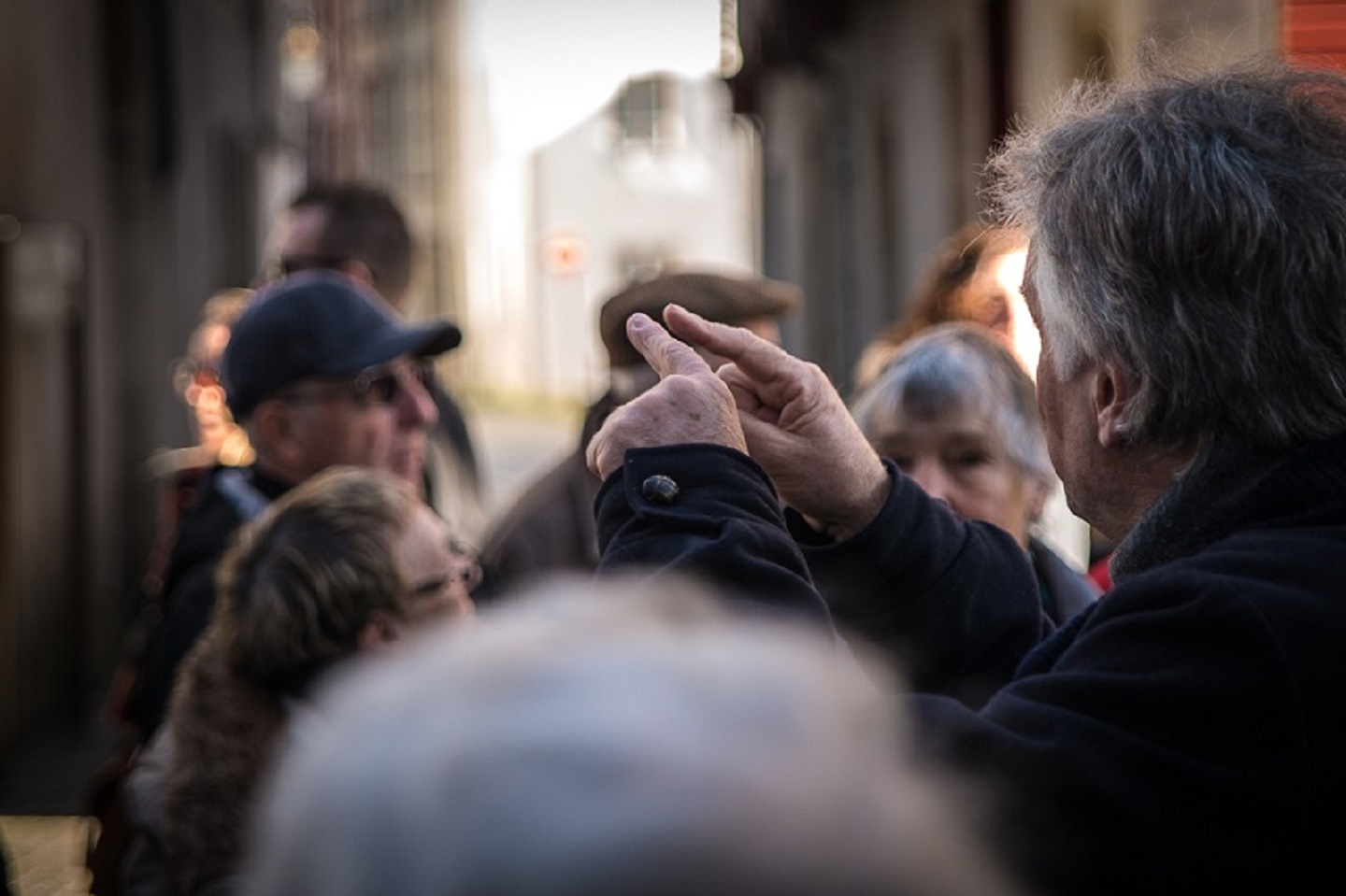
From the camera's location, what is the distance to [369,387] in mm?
4438

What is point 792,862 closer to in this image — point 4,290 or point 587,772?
point 587,772

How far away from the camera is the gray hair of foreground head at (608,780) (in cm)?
92

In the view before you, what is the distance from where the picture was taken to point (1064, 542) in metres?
5.12

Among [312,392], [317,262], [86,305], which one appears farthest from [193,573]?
[86,305]

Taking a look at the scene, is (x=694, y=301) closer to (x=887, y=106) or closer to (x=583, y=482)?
(x=583, y=482)

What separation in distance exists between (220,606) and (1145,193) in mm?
1719

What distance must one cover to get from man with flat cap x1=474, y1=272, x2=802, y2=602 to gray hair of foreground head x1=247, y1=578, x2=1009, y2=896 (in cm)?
315

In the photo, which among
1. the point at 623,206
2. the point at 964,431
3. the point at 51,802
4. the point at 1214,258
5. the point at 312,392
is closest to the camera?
the point at 1214,258

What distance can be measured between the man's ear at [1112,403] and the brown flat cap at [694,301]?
1.79 meters

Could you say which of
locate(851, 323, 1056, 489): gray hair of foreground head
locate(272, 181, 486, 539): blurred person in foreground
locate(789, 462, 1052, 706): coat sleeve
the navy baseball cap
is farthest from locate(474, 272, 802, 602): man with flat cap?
locate(789, 462, 1052, 706): coat sleeve

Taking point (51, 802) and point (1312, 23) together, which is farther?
point (51, 802)

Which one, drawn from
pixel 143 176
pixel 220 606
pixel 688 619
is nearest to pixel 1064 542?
pixel 220 606

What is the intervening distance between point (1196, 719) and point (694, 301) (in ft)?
8.75

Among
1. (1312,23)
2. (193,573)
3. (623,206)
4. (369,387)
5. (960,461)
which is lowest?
(193,573)
